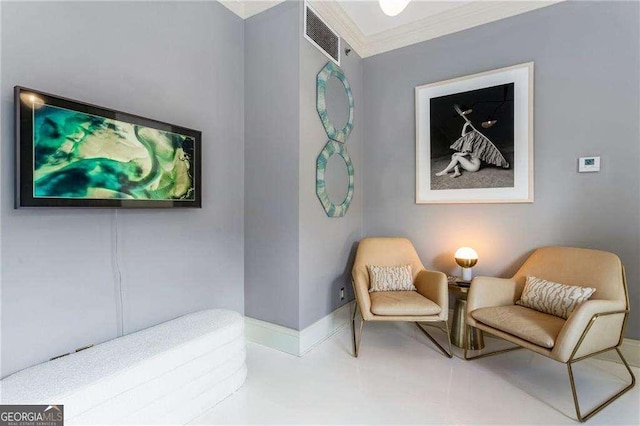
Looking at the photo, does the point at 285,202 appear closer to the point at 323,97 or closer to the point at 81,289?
the point at 323,97

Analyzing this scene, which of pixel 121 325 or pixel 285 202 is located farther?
pixel 285 202

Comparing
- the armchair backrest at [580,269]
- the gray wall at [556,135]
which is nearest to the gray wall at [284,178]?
the gray wall at [556,135]

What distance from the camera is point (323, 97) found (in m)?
2.50

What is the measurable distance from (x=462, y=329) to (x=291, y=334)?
1.43m

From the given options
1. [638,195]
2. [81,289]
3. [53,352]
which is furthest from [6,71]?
[638,195]

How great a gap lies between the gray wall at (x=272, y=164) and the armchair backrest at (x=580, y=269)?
1.93 m

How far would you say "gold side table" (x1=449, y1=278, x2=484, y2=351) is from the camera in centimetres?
234

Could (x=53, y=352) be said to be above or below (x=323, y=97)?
below

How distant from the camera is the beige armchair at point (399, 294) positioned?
7.13 feet

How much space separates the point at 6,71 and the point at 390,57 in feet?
9.89

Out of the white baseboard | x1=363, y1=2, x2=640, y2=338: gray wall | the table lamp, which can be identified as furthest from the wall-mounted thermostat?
the white baseboard

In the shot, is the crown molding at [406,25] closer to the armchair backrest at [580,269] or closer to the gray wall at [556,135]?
the gray wall at [556,135]

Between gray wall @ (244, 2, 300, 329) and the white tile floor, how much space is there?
448 millimetres

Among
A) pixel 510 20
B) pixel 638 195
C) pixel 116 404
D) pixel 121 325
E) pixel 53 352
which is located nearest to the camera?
pixel 116 404
